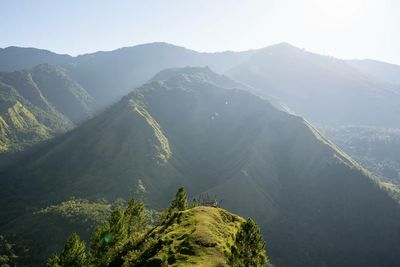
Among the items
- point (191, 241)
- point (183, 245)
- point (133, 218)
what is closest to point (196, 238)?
point (191, 241)

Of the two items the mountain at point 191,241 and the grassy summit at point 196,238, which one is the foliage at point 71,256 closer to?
the mountain at point 191,241

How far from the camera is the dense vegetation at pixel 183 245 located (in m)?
57.2

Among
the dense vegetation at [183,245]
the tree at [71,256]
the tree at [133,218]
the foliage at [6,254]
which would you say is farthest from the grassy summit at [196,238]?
the foliage at [6,254]

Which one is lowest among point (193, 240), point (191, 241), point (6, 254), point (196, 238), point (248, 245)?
point (6, 254)

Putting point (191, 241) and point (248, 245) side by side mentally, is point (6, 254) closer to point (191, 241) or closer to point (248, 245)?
point (191, 241)

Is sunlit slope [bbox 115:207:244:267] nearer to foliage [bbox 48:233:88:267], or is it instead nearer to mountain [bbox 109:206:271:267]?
mountain [bbox 109:206:271:267]

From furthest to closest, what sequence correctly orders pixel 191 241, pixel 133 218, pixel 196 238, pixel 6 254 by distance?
pixel 6 254 < pixel 133 218 < pixel 196 238 < pixel 191 241

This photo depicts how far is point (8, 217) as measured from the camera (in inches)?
7854

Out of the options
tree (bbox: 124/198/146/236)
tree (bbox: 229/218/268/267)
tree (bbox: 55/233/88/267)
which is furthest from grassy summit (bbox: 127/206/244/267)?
tree (bbox: 124/198/146/236)

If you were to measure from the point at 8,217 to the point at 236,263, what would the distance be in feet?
585

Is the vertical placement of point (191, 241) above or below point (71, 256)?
above

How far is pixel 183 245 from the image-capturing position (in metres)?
60.0

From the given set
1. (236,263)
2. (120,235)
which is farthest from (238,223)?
(120,235)

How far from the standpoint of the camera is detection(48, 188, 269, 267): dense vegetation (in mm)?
57250
